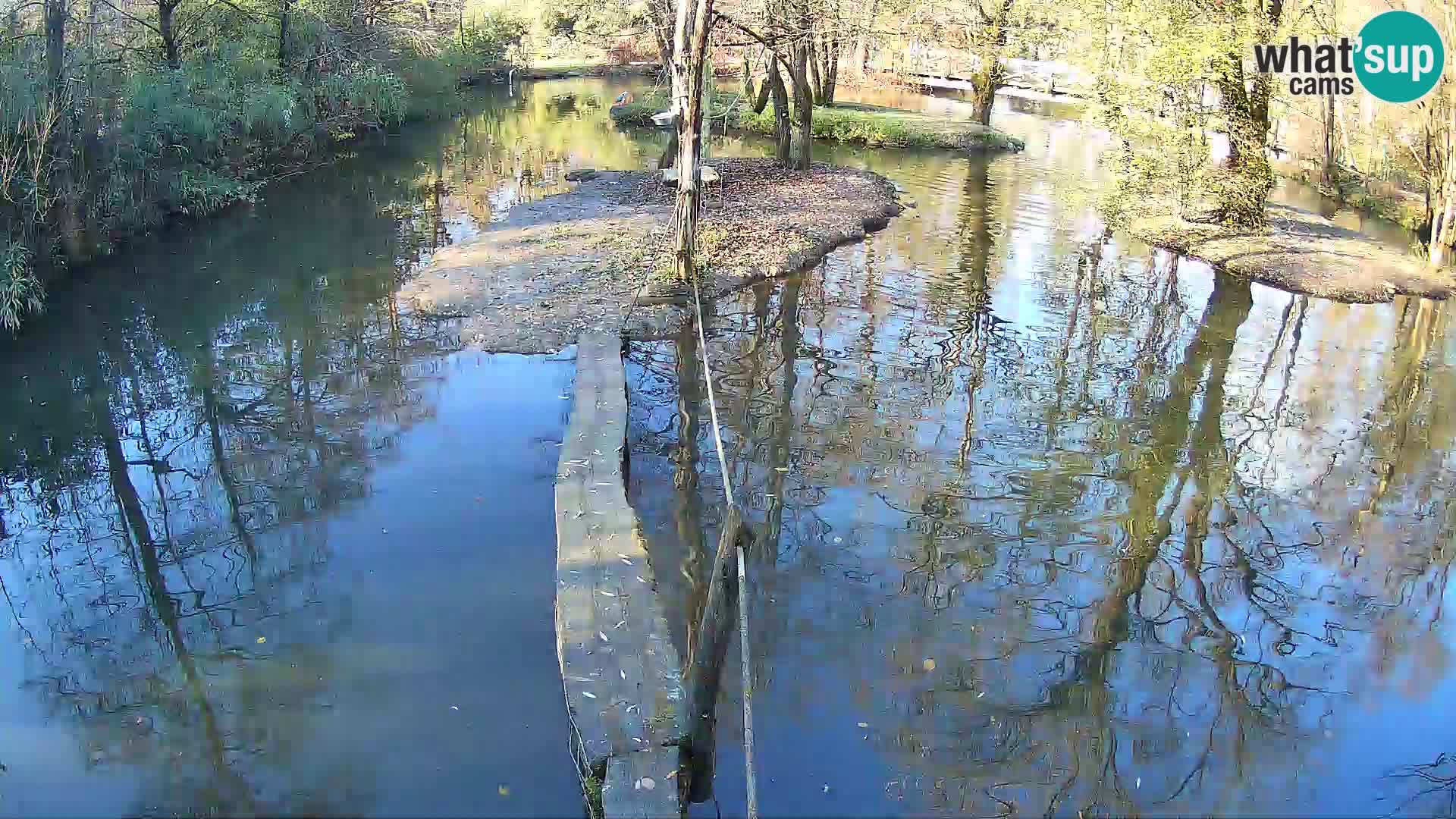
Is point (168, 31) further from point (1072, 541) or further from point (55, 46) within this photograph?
point (1072, 541)

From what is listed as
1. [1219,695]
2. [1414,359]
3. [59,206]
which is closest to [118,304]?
[59,206]

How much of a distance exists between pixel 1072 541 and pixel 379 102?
73.3 ft

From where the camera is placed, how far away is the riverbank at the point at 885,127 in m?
26.1

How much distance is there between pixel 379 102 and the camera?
2500cm

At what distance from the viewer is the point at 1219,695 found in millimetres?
5758

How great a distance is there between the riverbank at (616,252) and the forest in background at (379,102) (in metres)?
2.62

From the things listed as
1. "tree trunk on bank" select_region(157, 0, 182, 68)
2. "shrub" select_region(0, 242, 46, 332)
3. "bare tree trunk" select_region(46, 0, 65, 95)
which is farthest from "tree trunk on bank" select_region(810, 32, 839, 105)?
"shrub" select_region(0, 242, 46, 332)

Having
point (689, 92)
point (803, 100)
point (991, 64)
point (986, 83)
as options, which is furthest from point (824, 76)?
point (689, 92)

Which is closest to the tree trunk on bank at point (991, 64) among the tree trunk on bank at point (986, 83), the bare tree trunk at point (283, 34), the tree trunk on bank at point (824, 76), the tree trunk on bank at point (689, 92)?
the tree trunk on bank at point (986, 83)

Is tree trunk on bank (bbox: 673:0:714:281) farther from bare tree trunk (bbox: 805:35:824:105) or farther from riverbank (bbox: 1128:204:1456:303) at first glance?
bare tree trunk (bbox: 805:35:824:105)

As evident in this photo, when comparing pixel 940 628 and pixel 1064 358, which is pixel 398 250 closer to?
pixel 1064 358

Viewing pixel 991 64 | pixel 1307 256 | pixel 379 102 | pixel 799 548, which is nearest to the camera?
pixel 799 548

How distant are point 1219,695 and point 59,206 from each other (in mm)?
13632
